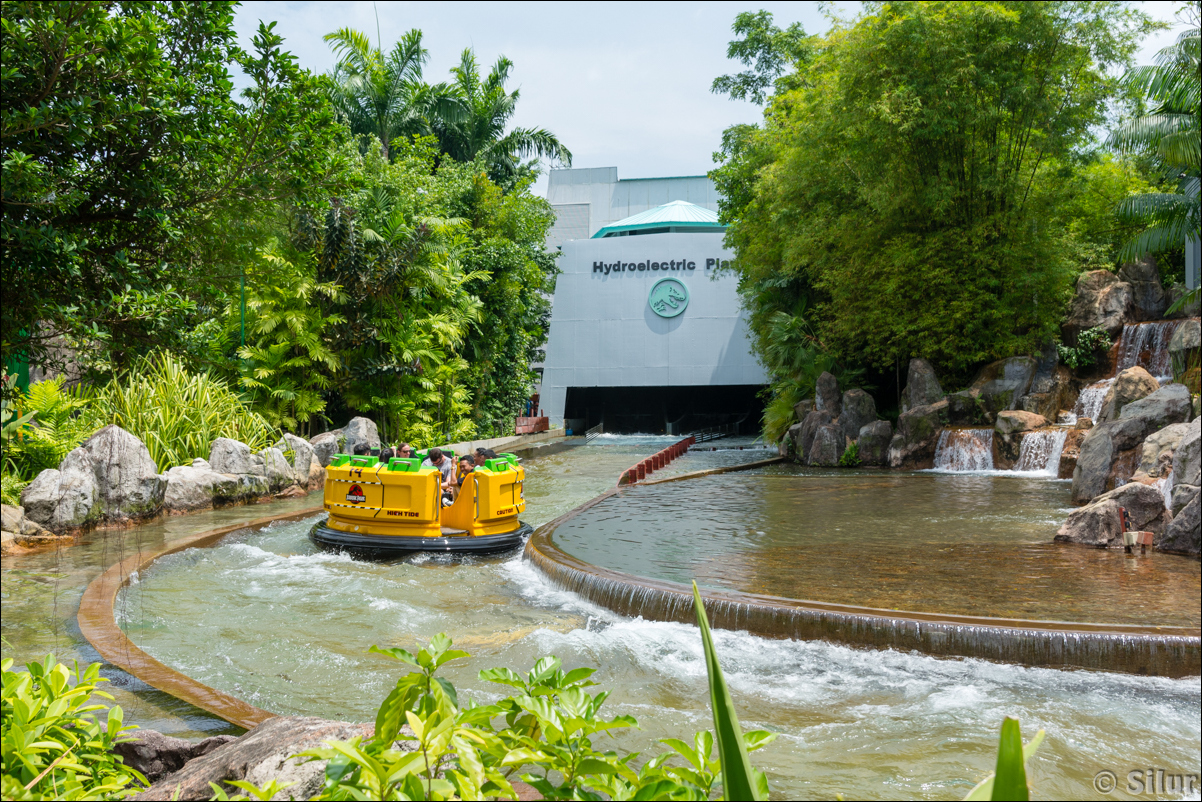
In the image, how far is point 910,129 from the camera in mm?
13562

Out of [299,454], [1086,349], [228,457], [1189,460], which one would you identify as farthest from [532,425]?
[1189,460]

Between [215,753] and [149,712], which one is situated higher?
[215,753]

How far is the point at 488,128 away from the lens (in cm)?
2977

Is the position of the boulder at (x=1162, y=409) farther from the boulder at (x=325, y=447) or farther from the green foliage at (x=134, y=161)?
the boulder at (x=325, y=447)

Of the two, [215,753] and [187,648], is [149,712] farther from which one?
[215,753]

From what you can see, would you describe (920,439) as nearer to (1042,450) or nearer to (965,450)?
(965,450)

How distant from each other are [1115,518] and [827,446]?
9.82m

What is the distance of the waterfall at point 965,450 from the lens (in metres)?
14.2

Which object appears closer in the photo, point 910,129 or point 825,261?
point 910,129

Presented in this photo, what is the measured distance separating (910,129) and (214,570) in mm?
12273

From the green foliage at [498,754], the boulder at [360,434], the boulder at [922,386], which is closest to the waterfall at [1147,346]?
the boulder at [922,386]

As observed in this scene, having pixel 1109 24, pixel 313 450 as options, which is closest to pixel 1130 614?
pixel 1109 24

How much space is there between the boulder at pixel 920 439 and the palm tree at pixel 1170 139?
4078mm

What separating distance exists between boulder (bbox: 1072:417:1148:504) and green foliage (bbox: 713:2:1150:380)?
5.61 metres
